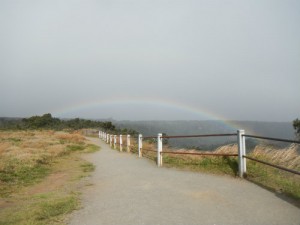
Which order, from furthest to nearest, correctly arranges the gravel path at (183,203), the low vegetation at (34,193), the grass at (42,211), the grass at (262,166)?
Result: the grass at (262,166), the low vegetation at (34,193), the grass at (42,211), the gravel path at (183,203)

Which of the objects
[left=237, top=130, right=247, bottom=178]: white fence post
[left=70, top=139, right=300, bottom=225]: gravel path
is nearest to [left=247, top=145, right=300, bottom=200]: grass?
[left=237, top=130, right=247, bottom=178]: white fence post

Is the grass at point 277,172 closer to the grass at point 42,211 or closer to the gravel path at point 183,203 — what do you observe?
the gravel path at point 183,203

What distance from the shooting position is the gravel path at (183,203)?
198 inches

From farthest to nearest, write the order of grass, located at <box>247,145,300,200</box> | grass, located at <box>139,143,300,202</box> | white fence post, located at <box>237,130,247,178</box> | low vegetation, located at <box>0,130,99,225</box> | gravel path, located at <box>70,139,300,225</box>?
white fence post, located at <box>237,130,247,178</box> → grass, located at <box>139,143,300,202</box> → grass, located at <box>247,145,300,200</box> → low vegetation, located at <box>0,130,99,225</box> → gravel path, located at <box>70,139,300,225</box>

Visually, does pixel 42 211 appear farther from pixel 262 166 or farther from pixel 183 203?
pixel 262 166

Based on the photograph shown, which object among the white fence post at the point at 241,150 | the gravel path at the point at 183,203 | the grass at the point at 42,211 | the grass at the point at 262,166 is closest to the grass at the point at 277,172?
the grass at the point at 262,166

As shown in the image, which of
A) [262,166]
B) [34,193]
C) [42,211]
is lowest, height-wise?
[34,193]

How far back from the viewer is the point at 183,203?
237 inches

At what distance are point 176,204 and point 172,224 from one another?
1.15 metres

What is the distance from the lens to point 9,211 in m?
6.28

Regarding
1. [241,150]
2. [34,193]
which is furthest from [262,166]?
[34,193]

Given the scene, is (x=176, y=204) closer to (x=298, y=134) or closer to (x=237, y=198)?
(x=237, y=198)

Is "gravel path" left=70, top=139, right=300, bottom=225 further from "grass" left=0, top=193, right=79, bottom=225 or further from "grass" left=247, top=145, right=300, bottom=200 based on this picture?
"grass" left=247, top=145, right=300, bottom=200

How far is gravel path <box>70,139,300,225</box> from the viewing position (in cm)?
504
